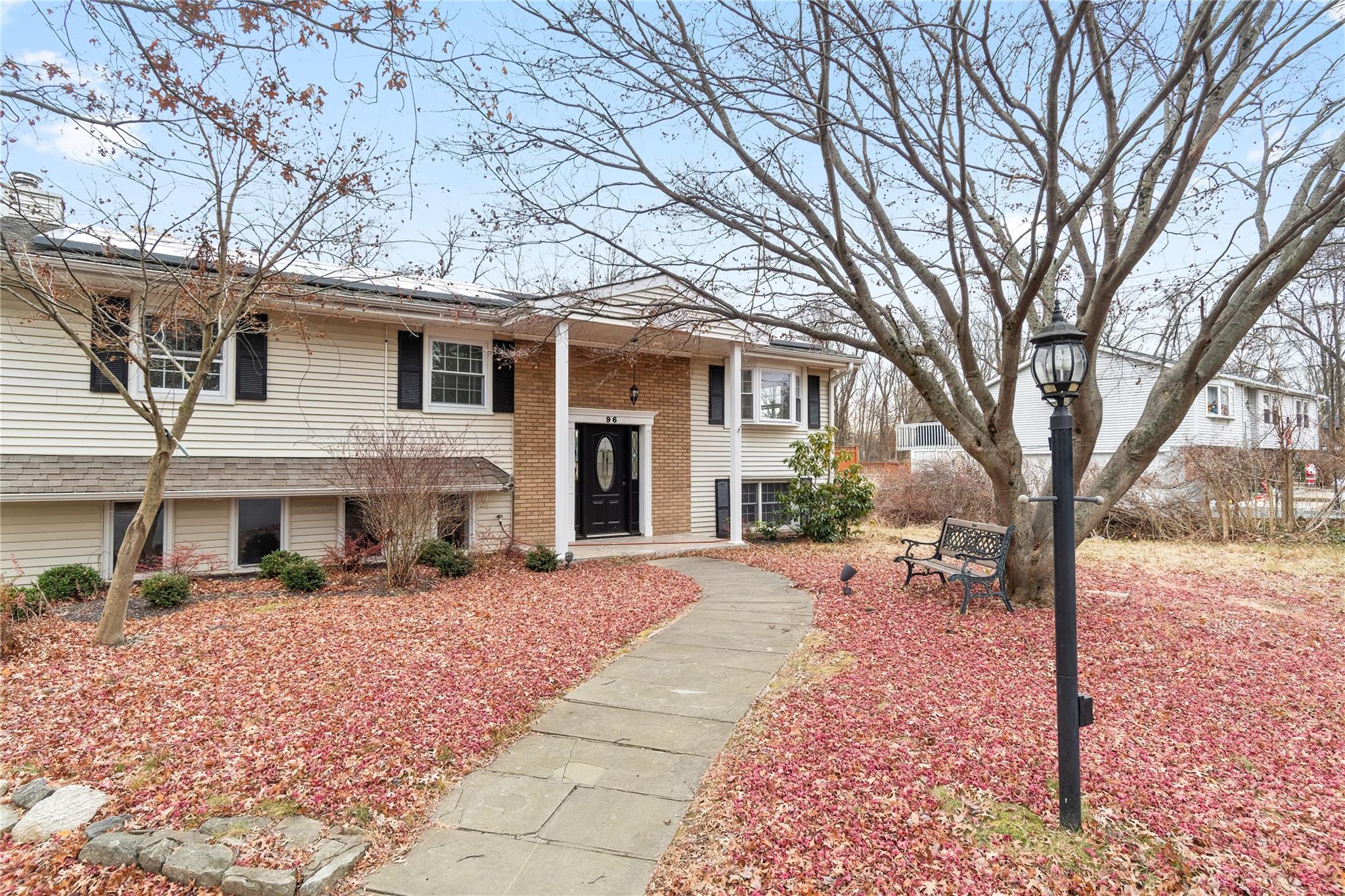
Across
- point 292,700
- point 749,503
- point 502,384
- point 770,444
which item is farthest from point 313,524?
point 770,444

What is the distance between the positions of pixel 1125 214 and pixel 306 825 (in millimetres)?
6512

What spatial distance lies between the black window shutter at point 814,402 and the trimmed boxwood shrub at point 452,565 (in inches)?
336

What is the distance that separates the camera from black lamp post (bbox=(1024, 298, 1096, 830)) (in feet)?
9.47

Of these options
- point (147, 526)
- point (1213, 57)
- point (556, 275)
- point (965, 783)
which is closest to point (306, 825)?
point (965, 783)

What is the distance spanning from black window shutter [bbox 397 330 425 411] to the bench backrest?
7657 mm

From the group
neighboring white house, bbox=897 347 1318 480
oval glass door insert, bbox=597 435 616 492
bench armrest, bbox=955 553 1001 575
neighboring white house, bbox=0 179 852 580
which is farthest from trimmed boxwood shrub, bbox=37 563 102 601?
neighboring white house, bbox=897 347 1318 480

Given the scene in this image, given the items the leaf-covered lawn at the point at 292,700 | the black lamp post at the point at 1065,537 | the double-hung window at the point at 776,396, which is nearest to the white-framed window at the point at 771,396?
the double-hung window at the point at 776,396

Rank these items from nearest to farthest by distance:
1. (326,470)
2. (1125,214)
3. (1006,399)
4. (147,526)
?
(1125,214) → (147,526) → (1006,399) → (326,470)

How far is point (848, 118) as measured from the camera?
22.3ft

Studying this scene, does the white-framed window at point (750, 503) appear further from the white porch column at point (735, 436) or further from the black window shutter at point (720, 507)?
the white porch column at point (735, 436)

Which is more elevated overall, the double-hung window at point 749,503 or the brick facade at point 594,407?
the brick facade at point 594,407

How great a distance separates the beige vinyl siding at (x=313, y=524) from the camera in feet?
29.7

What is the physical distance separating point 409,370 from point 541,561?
357 centimetres

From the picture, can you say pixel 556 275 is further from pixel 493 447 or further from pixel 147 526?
pixel 147 526
